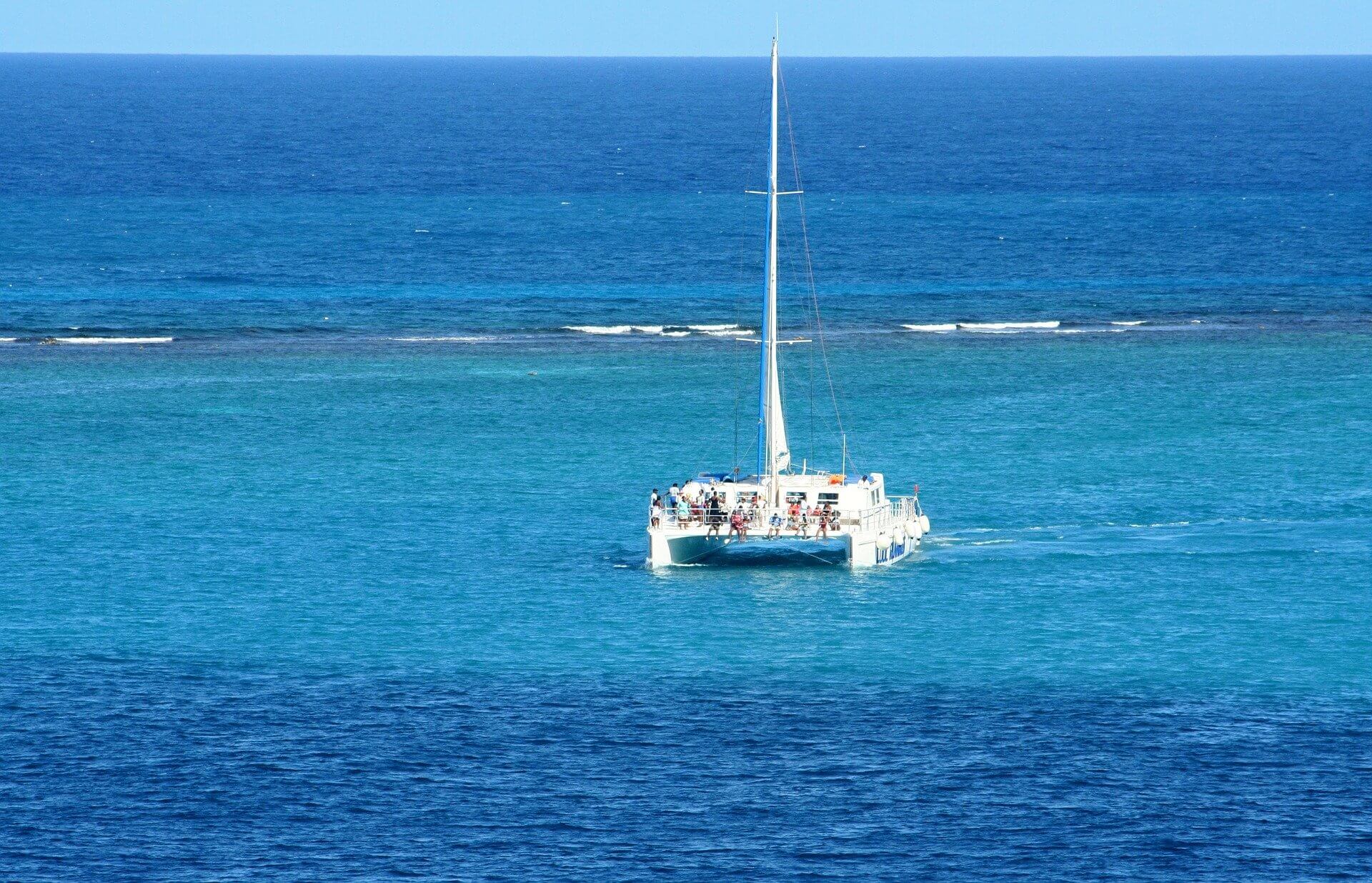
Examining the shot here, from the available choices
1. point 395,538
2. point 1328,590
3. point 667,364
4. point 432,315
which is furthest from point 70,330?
point 1328,590

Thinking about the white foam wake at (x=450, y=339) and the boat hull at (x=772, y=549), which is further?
the white foam wake at (x=450, y=339)

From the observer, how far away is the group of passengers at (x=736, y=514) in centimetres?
7319

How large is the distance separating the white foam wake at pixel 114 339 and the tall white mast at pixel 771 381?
204ft

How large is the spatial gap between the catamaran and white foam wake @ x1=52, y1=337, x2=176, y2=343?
206 ft

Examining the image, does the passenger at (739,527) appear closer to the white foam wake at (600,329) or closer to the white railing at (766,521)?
the white railing at (766,521)

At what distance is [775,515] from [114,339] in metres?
68.9

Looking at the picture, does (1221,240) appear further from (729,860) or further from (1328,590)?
(729,860)

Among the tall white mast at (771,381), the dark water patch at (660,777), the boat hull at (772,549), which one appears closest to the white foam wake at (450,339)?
the tall white mast at (771,381)

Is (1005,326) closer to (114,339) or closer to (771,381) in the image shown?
(114,339)

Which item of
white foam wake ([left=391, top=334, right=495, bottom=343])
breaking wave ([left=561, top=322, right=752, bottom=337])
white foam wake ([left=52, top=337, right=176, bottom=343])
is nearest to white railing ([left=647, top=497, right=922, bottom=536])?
white foam wake ([left=391, top=334, right=495, bottom=343])

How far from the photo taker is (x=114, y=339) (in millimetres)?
130125

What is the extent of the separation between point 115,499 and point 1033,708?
42.5 m

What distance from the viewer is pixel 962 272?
162000 millimetres

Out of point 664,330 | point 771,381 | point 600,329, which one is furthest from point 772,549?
point 600,329
